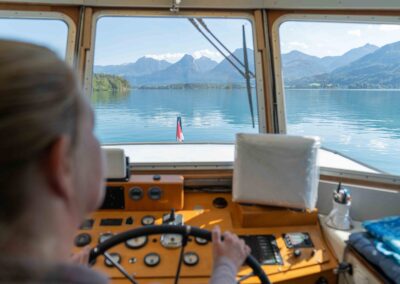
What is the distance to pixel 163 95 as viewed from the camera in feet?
7.15

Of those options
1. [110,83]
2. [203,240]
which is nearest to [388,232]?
[203,240]

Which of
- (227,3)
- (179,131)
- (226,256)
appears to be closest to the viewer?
(226,256)

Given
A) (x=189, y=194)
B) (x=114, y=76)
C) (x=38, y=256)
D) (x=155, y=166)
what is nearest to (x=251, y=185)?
(x=189, y=194)

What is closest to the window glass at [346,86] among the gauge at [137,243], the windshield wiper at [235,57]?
the windshield wiper at [235,57]

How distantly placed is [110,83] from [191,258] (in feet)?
4.31

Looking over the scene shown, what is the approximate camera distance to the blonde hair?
312mm

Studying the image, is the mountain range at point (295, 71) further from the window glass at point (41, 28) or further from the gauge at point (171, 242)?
the gauge at point (171, 242)

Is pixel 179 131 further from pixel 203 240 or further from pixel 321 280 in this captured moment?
pixel 321 280

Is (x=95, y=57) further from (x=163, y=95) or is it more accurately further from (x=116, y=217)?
(x=116, y=217)

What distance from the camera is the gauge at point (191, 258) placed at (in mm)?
1315

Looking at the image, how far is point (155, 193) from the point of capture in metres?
1.67

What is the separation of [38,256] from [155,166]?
1569mm

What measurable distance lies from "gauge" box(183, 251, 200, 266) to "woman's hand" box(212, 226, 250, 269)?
1.59 feet

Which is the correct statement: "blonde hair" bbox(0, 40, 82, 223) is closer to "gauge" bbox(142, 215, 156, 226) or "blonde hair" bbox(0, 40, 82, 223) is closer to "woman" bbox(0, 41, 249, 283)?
"woman" bbox(0, 41, 249, 283)
